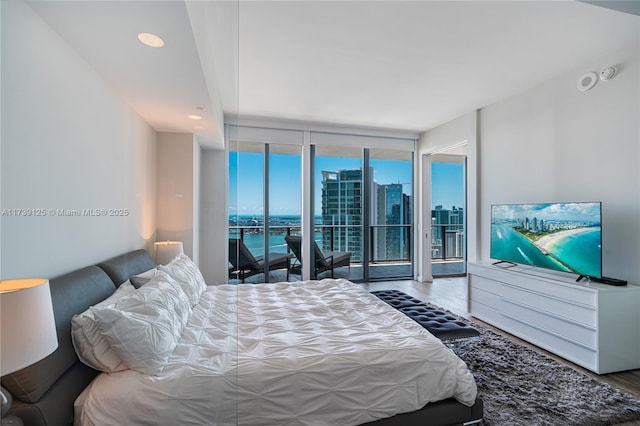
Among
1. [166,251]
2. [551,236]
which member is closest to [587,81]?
[551,236]

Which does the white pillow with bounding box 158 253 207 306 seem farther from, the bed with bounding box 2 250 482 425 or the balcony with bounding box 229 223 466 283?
the balcony with bounding box 229 223 466 283

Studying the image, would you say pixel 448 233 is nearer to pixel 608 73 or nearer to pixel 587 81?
pixel 587 81

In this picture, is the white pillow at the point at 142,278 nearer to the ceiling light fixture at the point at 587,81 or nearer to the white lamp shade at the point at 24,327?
the white lamp shade at the point at 24,327

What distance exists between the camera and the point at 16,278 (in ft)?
3.16

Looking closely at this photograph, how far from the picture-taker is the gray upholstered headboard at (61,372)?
95 cm

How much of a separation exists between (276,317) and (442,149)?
13.1ft

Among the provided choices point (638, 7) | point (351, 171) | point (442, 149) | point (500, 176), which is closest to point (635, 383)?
point (500, 176)

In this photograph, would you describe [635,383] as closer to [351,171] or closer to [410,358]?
[410,358]

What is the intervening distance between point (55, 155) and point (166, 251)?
1380 mm

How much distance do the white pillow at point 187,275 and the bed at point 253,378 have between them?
17 centimetres

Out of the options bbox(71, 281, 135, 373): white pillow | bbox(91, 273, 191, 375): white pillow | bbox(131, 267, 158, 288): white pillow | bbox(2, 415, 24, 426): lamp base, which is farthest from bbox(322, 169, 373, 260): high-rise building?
bbox(2, 415, 24, 426): lamp base

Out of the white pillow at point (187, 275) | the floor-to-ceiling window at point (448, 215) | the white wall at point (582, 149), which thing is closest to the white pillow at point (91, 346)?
the white pillow at point (187, 275)

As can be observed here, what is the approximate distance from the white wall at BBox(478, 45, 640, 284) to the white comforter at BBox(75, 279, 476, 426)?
2152mm

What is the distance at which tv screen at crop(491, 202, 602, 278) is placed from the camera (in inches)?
97.3
